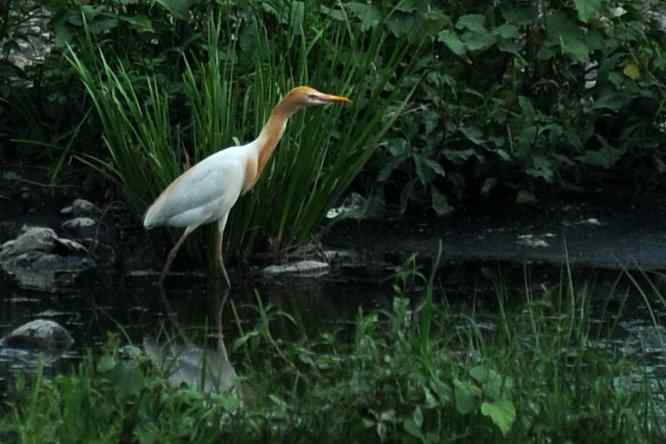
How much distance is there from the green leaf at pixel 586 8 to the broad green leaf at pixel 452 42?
58cm

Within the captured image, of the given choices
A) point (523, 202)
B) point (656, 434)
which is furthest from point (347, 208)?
point (656, 434)

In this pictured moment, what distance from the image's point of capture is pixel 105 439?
4227 mm

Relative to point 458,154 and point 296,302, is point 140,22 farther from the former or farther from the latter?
point 296,302

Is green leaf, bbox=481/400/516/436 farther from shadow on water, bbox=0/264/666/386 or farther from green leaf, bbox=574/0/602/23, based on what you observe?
green leaf, bbox=574/0/602/23

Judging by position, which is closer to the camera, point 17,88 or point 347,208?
point 347,208

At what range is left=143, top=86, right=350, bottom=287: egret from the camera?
7.36 m

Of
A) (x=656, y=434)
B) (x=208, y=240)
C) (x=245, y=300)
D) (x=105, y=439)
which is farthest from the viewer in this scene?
(x=208, y=240)

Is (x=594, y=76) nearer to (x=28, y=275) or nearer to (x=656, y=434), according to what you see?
(x=28, y=275)

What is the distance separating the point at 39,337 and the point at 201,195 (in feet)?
4.43

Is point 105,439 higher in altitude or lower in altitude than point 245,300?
higher

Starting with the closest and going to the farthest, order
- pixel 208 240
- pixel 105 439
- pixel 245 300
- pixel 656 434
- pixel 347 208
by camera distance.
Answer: pixel 105 439, pixel 656 434, pixel 245 300, pixel 208 240, pixel 347 208

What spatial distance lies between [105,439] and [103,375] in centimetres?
24

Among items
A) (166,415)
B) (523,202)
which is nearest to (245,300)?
(523,202)

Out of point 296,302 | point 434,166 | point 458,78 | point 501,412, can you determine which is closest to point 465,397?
point 501,412
